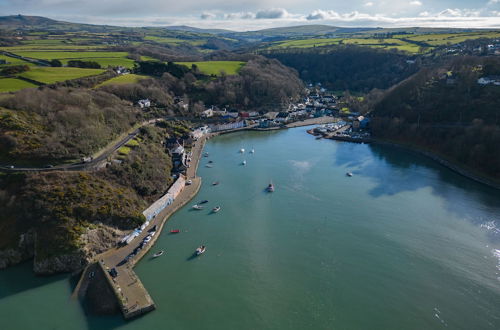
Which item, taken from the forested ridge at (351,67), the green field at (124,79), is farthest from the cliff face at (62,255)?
the forested ridge at (351,67)

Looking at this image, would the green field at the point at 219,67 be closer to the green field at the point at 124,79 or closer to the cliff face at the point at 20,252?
the green field at the point at 124,79

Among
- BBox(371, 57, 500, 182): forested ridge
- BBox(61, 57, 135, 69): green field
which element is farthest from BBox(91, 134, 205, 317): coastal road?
BBox(61, 57, 135, 69): green field

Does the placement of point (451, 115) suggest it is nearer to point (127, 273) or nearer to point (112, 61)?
point (127, 273)

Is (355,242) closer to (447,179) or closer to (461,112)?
(447,179)

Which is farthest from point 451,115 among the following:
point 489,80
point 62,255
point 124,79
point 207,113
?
point 124,79

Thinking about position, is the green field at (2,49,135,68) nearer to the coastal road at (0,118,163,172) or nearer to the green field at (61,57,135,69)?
the green field at (61,57,135,69)
